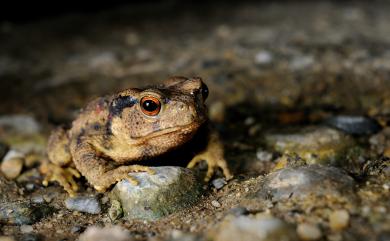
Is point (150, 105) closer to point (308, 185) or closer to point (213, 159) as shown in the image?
point (213, 159)

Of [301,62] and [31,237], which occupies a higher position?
[301,62]

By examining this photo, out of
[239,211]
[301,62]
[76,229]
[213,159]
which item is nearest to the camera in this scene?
[239,211]

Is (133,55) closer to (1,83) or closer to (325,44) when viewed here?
(1,83)

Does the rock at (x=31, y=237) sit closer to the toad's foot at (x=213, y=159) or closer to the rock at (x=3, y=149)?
the toad's foot at (x=213, y=159)

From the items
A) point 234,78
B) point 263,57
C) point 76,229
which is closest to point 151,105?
point 76,229

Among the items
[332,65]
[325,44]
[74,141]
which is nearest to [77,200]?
[74,141]

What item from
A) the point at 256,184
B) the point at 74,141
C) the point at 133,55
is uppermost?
the point at 133,55

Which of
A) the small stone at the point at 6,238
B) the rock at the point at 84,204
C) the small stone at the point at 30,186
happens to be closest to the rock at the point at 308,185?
the rock at the point at 84,204
